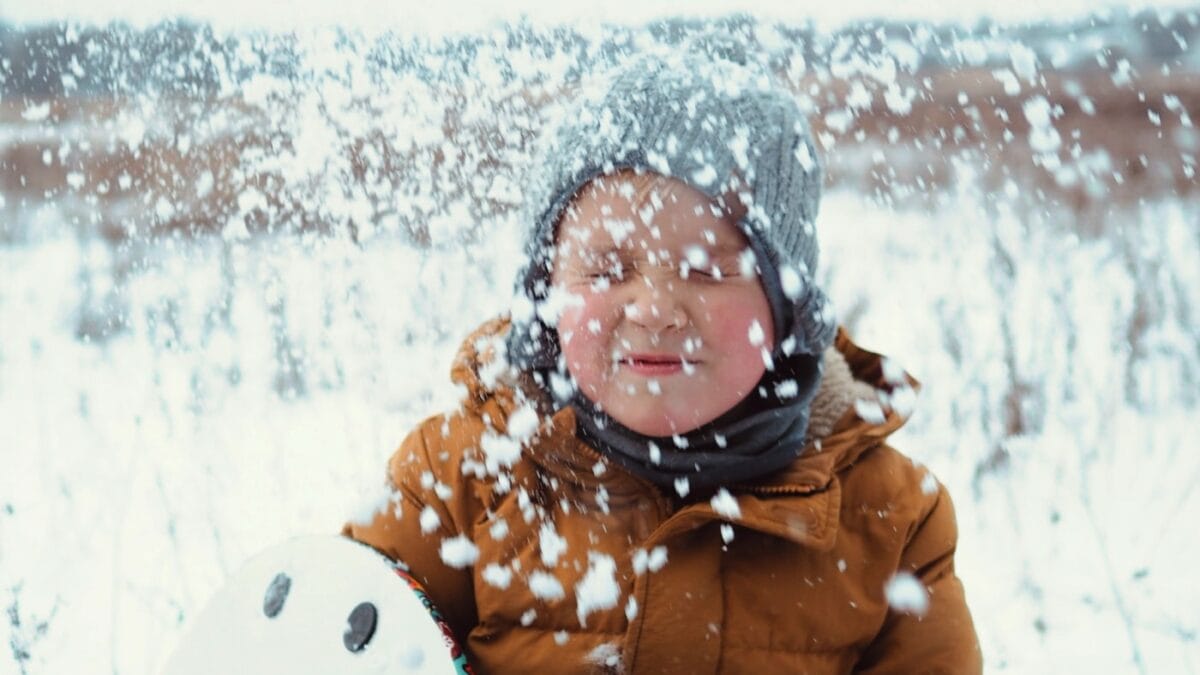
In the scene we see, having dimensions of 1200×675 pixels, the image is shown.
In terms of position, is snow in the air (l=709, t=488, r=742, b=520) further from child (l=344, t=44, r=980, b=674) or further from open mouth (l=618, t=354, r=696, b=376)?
open mouth (l=618, t=354, r=696, b=376)

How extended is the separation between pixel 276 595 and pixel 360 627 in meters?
0.20

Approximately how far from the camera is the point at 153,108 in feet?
18.2

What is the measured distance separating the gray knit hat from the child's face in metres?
0.03

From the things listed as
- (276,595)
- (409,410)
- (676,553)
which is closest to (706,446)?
(676,553)

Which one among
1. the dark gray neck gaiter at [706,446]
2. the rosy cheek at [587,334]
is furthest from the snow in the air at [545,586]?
the rosy cheek at [587,334]

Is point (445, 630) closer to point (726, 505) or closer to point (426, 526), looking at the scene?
point (426, 526)

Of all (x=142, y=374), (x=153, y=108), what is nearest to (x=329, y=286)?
(x=142, y=374)

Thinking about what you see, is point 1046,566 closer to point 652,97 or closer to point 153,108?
point 652,97

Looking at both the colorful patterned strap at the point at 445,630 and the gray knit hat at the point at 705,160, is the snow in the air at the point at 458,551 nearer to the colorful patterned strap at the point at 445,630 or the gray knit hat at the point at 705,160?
the colorful patterned strap at the point at 445,630

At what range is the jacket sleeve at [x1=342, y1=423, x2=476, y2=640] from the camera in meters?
1.66

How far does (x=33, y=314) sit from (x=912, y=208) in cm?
469

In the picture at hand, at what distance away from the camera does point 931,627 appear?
5.26 ft

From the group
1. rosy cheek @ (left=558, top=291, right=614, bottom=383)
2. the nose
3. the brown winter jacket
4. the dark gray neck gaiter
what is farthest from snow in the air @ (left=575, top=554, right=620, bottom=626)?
the nose

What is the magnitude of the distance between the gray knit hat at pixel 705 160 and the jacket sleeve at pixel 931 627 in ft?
1.23
